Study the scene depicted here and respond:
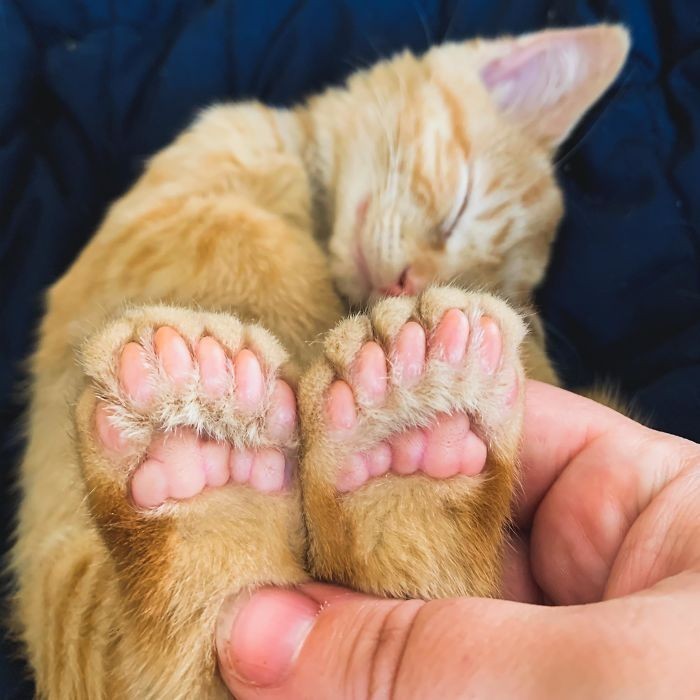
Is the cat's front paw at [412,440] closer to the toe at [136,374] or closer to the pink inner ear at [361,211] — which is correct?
the toe at [136,374]

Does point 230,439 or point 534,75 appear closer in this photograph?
point 230,439

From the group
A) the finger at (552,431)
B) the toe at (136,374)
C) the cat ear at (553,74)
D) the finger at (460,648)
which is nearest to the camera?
the finger at (460,648)

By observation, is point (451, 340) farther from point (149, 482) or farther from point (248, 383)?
point (149, 482)

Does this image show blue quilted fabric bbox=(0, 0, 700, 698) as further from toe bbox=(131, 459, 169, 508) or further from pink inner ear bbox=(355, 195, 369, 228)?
toe bbox=(131, 459, 169, 508)

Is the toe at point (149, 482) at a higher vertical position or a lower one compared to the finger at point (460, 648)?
higher

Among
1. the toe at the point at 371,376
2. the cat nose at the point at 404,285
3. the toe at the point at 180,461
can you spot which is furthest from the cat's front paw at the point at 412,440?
the cat nose at the point at 404,285

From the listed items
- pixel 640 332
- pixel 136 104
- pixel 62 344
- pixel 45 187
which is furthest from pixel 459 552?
pixel 136 104

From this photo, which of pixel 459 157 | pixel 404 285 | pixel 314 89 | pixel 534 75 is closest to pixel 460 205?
pixel 459 157

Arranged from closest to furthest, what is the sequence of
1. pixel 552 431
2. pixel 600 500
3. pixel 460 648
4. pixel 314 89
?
1. pixel 460 648
2. pixel 600 500
3. pixel 552 431
4. pixel 314 89

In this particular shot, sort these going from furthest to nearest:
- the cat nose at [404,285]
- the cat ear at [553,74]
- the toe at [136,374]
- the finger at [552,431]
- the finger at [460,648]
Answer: the cat ear at [553,74] → the cat nose at [404,285] → the finger at [552,431] → the toe at [136,374] → the finger at [460,648]
